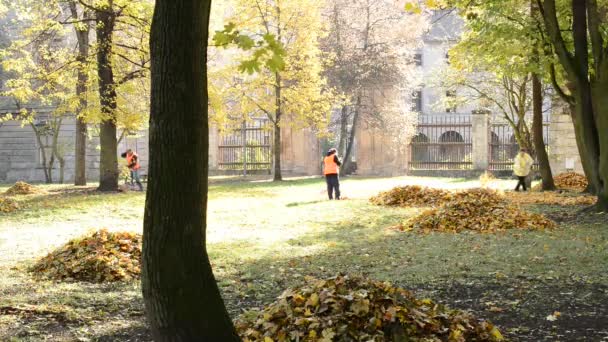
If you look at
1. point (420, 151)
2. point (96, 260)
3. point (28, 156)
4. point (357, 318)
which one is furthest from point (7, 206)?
point (420, 151)

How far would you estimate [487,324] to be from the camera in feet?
17.4

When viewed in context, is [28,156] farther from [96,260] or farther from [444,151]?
[96,260]

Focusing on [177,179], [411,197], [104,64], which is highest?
[104,64]

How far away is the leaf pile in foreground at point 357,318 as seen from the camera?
15.6 feet

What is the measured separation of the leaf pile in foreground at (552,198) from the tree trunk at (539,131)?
1.05 meters

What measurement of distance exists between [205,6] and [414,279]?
5.16 metres

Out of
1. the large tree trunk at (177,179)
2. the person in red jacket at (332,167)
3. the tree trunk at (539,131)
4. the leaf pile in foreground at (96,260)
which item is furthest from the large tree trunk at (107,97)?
the large tree trunk at (177,179)

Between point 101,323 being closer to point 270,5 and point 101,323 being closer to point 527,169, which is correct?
point 527,169

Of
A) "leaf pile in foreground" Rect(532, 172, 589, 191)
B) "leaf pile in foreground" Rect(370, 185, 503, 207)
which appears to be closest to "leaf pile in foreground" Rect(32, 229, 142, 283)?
"leaf pile in foreground" Rect(370, 185, 503, 207)

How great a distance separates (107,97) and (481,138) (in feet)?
67.6

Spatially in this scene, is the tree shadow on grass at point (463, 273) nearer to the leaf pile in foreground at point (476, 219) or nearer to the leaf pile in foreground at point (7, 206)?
the leaf pile in foreground at point (476, 219)

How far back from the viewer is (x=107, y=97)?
73.4ft

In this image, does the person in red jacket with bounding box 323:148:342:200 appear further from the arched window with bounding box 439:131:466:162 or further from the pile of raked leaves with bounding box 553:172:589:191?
the arched window with bounding box 439:131:466:162

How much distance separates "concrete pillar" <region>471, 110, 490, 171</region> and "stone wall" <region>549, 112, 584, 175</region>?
625 centimetres
